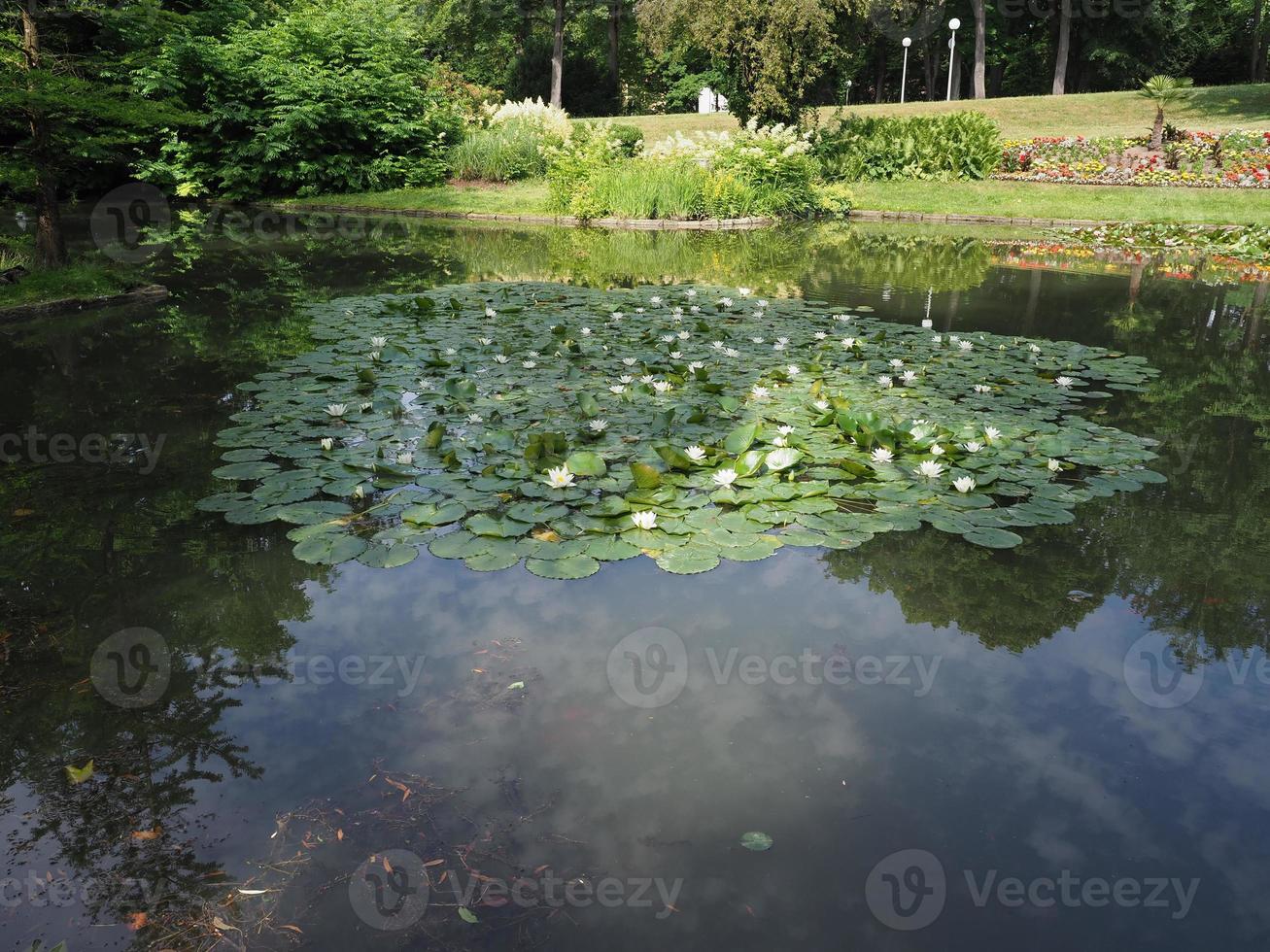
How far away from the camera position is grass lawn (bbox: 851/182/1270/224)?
13.3m

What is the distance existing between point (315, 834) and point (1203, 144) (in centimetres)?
2081

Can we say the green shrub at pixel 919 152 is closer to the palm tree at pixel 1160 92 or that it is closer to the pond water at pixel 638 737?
the palm tree at pixel 1160 92

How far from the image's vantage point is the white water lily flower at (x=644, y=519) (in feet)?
10.4

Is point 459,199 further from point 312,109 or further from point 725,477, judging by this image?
point 725,477

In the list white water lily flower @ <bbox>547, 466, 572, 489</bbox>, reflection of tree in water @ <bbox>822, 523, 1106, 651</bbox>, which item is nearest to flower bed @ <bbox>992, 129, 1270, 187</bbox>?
reflection of tree in water @ <bbox>822, 523, 1106, 651</bbox>

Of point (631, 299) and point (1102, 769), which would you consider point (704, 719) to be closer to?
point (1102, 769)

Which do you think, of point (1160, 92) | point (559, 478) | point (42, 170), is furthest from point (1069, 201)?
point (42, 170)

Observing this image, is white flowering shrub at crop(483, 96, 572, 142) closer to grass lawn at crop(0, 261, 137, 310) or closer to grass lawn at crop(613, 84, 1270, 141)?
grass lawn at crop(613, 84, 1270, 141)

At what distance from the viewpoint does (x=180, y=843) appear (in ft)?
6.30

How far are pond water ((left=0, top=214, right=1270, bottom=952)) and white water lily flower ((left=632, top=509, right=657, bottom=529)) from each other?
0.22m

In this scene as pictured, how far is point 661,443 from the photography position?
13.4 feet

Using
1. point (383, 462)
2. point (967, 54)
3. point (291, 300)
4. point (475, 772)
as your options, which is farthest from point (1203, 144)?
point (967, 54)

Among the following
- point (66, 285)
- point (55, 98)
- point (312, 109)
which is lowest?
point (66, 285)

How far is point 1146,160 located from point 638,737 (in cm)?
1932
